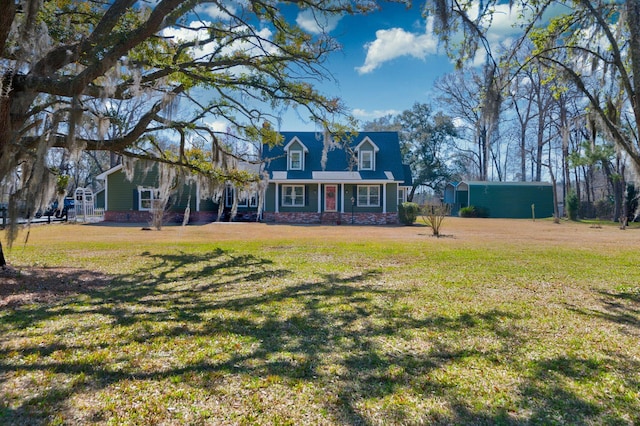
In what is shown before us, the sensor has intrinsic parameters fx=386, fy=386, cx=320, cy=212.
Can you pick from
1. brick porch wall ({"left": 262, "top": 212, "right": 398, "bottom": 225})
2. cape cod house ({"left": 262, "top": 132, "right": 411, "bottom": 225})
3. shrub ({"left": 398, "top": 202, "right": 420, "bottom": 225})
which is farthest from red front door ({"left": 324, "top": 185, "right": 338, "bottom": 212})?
shrub ({"left": 398, "top": 202, "right": 420, "bottom": 225})

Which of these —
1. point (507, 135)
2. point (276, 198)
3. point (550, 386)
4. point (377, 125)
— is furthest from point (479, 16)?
point (377, 125)

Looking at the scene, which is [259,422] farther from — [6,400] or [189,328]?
[189,328]

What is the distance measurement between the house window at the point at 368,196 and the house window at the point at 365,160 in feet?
4.31

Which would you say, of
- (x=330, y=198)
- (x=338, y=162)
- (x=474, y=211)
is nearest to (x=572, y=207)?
(x=474, y=211)

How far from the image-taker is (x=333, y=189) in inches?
907

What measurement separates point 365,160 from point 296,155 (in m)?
4.24

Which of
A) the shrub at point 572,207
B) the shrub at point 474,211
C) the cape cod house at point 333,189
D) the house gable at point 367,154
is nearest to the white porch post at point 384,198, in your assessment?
the cape cod house at point 333,189

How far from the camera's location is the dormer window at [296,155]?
2361 cm

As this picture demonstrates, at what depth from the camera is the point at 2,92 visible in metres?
4.80

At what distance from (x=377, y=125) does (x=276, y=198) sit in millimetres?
26480

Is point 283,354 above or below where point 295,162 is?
below

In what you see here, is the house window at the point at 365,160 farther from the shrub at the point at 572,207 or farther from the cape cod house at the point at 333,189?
the shrub at the point at 572,207

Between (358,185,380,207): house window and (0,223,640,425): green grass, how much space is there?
51.1 ft

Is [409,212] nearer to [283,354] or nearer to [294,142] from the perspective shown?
[294,142]
